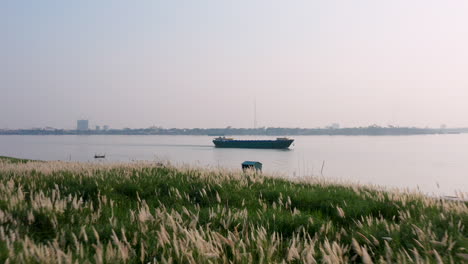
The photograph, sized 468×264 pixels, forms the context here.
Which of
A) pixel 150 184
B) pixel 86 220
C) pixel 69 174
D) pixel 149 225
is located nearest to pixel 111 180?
pixel 150 184

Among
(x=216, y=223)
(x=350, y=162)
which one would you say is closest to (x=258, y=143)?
(x=350, y=162)

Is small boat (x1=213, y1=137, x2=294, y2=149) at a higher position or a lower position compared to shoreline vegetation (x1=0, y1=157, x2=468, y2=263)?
lower

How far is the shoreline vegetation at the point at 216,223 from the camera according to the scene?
3.40 metres

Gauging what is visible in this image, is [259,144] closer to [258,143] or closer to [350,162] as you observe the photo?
[258,143]

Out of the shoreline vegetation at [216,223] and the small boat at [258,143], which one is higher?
the shoreline vegetation at [216,223]

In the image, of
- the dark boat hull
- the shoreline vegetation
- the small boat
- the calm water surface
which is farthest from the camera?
the dark boat hull

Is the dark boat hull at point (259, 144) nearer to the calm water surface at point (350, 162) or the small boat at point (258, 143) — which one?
the small boat at point (258, 143)

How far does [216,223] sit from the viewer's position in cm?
542

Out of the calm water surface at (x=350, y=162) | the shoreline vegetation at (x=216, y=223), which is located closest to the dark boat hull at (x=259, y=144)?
the calm water surface at (x=350, y=162)

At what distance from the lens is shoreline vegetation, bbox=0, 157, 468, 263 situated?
11.2 ft

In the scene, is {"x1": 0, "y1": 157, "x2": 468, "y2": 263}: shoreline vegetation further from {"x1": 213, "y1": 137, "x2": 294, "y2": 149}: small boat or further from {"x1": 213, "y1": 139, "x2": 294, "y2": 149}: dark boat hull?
{"x1": 213, "y1": 139, "x2": 294, "y2": 149}: dark boat hull

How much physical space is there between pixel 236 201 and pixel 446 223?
3.68 m

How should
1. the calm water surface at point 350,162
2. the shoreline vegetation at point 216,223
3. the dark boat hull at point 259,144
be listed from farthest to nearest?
the dark boat hull at point 259,144 < the calm water surface at point 350,162 < the shoreline vegetation at point 216,223

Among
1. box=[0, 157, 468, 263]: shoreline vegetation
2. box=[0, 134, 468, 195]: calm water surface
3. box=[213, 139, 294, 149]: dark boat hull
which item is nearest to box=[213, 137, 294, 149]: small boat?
box=[213, 139, 294, 149]: dark boat hull
